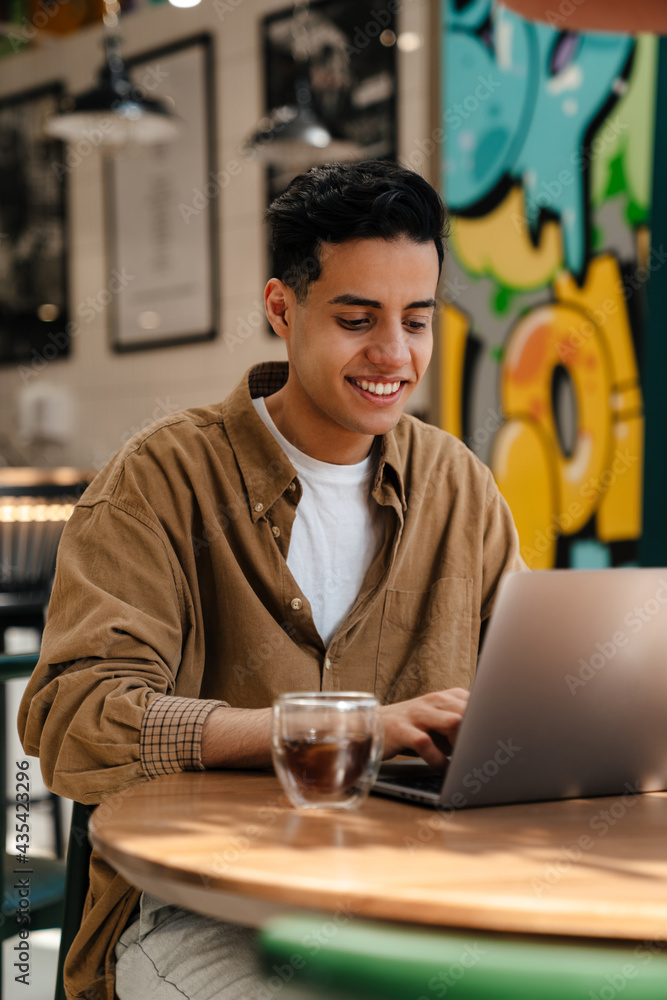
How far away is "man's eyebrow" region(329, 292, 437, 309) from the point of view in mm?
1541

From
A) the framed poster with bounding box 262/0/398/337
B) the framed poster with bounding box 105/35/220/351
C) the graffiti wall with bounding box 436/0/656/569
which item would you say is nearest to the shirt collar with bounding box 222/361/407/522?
the graffiti wall with bounding box 436/0/656/569

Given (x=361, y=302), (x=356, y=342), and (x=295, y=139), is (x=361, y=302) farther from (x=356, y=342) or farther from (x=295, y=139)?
(x=295, y=139)

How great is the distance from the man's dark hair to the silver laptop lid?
699mm

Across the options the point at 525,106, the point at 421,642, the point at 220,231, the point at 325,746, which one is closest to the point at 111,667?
the point at 325,746

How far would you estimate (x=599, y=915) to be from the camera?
2.35 ft

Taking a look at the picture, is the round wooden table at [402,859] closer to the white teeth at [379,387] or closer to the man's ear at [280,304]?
the white teeth at [379,387]

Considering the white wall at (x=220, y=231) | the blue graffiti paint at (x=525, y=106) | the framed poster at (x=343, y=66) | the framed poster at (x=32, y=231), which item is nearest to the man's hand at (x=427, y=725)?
the blue graffiti paint at (x=525, y=106)

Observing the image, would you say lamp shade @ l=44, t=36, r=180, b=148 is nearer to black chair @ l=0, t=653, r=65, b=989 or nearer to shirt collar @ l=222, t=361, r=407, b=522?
shirt collar @ l=222, t=361, r=407, b=522

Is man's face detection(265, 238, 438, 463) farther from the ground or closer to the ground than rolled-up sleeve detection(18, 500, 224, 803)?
farther from the ground

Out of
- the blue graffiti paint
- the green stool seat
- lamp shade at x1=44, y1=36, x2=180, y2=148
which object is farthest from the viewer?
lamp shade at x1=44, y1=36, x2=180, y2=148

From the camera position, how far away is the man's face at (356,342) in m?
1.54

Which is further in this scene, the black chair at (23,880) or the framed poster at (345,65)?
the framed poster at (345,65)

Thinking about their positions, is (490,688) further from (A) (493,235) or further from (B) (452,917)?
(A) (493,235)

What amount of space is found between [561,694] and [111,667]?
1.75 ft
